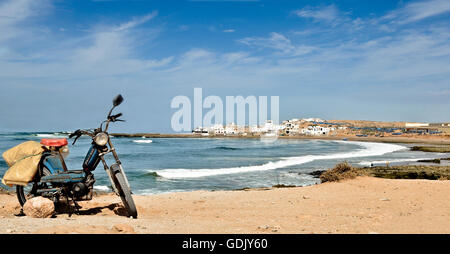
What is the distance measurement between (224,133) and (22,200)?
114m

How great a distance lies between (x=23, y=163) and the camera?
6.41 metres

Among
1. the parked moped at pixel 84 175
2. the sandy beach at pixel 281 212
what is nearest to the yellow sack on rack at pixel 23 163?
the parked moped at pixel 84 175

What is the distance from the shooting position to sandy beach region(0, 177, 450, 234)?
5.41m

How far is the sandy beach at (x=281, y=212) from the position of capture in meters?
5.41

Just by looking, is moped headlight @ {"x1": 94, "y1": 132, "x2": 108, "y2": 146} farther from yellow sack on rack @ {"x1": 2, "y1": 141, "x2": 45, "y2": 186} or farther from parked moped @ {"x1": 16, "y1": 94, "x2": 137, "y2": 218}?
yellow sack on rack @ {"x1": 2, "y1": 141, "x2": 45, "y2": 186}

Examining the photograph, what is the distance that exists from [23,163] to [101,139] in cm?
158

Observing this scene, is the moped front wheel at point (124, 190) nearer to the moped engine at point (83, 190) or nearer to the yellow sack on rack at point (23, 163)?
the moped engine at point (83, 190)

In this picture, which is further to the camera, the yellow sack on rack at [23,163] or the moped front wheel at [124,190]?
the yellow sack on rack at [23,163]

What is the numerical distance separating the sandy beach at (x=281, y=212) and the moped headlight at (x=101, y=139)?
123 cm

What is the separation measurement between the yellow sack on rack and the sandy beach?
0.68 m

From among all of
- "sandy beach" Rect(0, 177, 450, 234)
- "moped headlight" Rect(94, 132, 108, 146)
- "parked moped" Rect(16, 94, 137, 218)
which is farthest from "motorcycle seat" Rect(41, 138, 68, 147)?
"sandy beach" Rect(0, 177, 450, 234)
